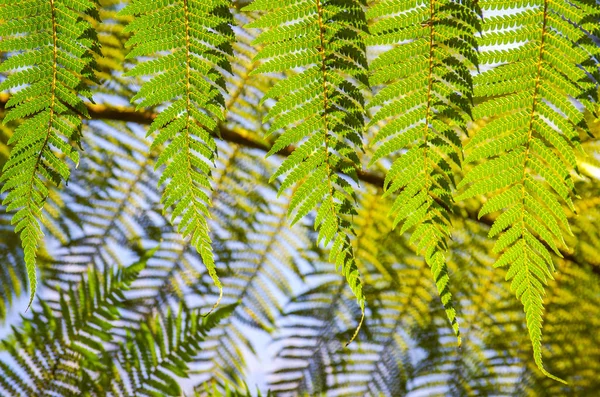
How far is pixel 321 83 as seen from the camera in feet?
2.93

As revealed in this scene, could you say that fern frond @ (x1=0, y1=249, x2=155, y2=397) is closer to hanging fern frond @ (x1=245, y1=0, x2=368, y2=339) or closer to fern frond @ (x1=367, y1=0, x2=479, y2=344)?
hanging fern frond @ (x1=245, y1=0, x2=368, y2=339)

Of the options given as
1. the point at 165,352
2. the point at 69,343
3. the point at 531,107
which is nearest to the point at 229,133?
the point at 165,352

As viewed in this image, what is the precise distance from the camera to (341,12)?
849 millimetres

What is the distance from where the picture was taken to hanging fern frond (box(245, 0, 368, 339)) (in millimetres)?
843

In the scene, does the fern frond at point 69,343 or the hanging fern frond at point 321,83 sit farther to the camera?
the fern frond at point 69,343

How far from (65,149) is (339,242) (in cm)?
50

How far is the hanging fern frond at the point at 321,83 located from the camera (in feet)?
2.77

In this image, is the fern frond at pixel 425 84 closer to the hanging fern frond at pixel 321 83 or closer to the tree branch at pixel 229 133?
the hanging fern frond at pixel 321 83

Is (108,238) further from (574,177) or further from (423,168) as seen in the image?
(574,177)

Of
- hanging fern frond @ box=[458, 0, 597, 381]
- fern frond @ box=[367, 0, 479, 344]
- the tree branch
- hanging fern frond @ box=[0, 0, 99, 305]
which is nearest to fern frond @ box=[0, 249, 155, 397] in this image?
the tree branch

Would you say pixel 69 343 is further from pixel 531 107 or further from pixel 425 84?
pixel 531 107

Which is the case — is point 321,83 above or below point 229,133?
below

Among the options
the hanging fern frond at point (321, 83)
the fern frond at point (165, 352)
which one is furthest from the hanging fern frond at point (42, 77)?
the fern frond at point (165, 352)

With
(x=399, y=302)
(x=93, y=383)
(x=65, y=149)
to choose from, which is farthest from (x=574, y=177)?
(x=93, y=383)
